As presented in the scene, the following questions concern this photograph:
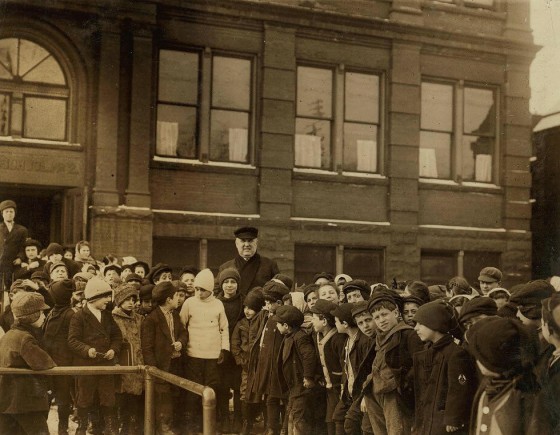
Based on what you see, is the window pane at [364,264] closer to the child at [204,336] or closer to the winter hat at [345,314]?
the child at [204,336]

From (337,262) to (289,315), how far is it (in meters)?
9.23

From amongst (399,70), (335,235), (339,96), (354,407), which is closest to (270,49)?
(339,96)

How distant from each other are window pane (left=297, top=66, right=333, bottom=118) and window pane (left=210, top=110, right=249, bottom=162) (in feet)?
4.33

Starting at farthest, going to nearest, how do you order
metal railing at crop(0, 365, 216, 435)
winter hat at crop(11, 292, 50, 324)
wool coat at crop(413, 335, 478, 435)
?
winter hat at crop(11, 292, 50, 324) < wool coat at crop(413, 335, 478, 435) < metal railing at crop(0, 365, 216, 435)

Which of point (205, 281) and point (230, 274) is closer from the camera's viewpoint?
point (205, 281)

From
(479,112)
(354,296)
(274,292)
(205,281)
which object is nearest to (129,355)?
(205,281)

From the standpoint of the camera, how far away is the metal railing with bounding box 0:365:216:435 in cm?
477

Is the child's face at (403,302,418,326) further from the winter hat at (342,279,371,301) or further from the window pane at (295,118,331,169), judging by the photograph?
the window pane at (295,118,331,169)

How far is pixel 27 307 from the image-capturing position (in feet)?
21.3

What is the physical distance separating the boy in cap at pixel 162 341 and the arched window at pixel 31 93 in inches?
286

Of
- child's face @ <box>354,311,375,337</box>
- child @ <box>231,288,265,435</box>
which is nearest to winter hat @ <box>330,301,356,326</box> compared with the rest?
child's face @ <box>354,311,375,337</box>

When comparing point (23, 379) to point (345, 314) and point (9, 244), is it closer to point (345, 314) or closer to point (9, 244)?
point (345, 314)

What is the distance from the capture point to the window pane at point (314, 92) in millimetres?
17094

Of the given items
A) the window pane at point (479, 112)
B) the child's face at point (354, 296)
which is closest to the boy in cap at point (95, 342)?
the child's face at point (354, 296)
